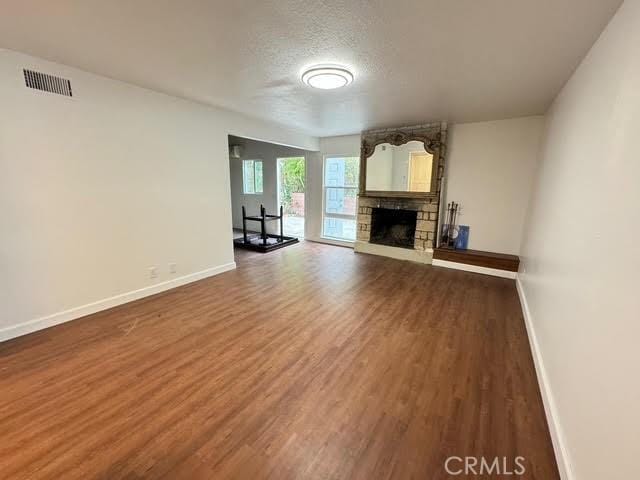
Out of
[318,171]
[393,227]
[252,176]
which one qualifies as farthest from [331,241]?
[252,176]

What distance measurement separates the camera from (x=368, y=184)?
5574 mm

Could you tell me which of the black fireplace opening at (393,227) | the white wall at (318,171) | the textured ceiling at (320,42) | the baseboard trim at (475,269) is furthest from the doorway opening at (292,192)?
the textured ceiling at (320,42)

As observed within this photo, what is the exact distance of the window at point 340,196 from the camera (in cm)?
607

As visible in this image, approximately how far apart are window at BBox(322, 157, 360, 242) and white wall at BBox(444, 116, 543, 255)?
6.42 feet

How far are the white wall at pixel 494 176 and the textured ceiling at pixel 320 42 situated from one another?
1.17 metres

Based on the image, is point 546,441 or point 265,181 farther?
point 265,181

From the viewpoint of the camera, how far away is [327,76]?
8.00ft

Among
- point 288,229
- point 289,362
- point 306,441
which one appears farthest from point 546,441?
point 288,229

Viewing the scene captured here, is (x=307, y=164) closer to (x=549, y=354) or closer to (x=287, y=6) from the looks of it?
(x=287, y=6)

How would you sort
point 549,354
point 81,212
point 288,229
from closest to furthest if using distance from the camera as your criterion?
point 549,354, point 81,212, point 288,229

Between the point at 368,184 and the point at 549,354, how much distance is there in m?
4.19

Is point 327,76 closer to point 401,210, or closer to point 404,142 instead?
point 404,142

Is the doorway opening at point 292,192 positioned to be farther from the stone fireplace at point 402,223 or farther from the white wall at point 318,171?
the stone fireplace at point 402,223

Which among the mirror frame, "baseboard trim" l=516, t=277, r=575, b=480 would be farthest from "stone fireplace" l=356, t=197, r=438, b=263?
"baseboard trim" l=516, t=277, r=575, b=480
